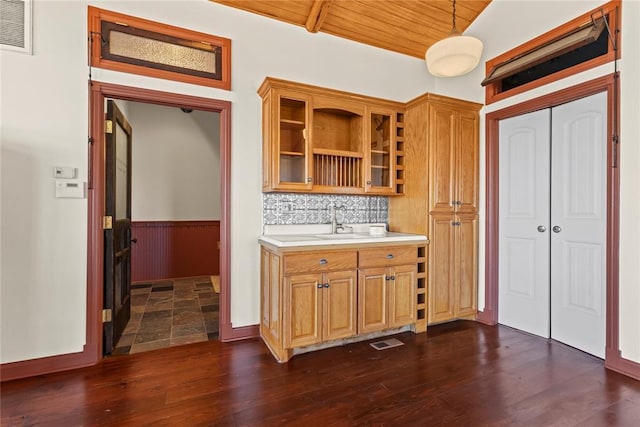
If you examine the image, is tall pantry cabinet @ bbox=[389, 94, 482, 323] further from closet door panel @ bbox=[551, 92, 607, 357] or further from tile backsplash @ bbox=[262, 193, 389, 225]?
closet door panel @ bbox=[551, 92, 607, 357]

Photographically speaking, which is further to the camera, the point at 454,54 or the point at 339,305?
the point at 339,305

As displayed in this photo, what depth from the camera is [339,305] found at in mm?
2580

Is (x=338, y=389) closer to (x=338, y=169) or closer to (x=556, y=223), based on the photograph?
(x=338, y=169)

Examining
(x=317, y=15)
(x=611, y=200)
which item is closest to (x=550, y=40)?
(x=611, y=200)

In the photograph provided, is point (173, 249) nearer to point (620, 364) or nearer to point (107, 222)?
point (107, 222)

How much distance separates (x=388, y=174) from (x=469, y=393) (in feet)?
6.67

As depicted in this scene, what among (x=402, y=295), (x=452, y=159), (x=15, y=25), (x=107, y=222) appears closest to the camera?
(x=15, y=25)

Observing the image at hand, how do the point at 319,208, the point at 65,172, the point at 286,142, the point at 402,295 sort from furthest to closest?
1. the point at 319,208
2. the point at 286,142
3. the point at 402,295
4. the point at 65,172

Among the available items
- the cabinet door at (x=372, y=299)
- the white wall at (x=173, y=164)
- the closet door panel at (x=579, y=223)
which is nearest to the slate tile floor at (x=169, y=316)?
the white wall at (x=173, y=164)

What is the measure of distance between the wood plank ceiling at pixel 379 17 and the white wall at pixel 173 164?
309 centimetres

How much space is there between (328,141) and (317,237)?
3.41 ft

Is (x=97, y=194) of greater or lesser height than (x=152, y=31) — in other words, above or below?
below

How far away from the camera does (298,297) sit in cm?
243

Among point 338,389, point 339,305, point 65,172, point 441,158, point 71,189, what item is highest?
point 441,158
